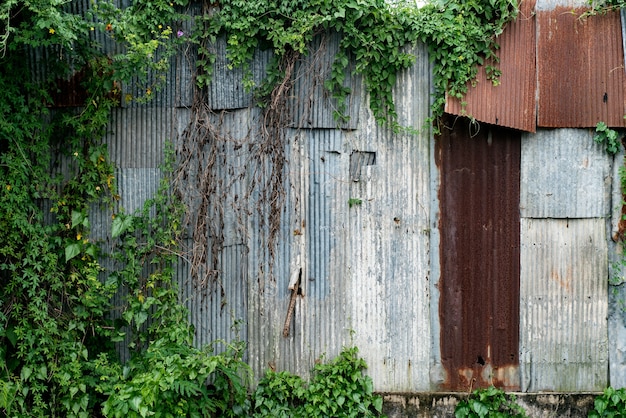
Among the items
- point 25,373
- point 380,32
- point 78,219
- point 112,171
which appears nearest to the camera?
point 25,373

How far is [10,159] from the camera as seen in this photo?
5.51 meters

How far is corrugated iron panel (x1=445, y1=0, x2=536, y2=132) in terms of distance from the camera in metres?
5.64

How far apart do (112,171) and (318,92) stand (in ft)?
7.70

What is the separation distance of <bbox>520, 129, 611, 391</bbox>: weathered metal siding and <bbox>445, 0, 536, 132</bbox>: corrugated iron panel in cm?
29

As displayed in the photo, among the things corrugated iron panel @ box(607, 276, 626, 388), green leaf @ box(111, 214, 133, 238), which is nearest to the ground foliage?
green leaf @ box(111, 214, 133, 238)

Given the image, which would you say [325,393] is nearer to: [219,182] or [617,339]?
[219,182]

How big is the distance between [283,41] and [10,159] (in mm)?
2958

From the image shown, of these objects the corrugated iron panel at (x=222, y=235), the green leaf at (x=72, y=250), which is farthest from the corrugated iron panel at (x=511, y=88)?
the green leaf at (x=72, y=250)

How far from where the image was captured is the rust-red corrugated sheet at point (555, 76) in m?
5.63

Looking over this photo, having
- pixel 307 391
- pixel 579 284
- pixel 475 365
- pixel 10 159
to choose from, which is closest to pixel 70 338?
pixel 10 159

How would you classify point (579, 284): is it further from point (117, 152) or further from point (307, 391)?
point (117, 152)

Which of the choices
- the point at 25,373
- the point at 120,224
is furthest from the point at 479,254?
the point at 25,373

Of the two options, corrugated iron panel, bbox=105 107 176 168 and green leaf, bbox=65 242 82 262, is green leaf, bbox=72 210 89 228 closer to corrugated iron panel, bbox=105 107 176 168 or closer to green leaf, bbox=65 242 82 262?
green leaf, bbox=65 242 82 262

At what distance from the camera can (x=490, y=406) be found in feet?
18.7
